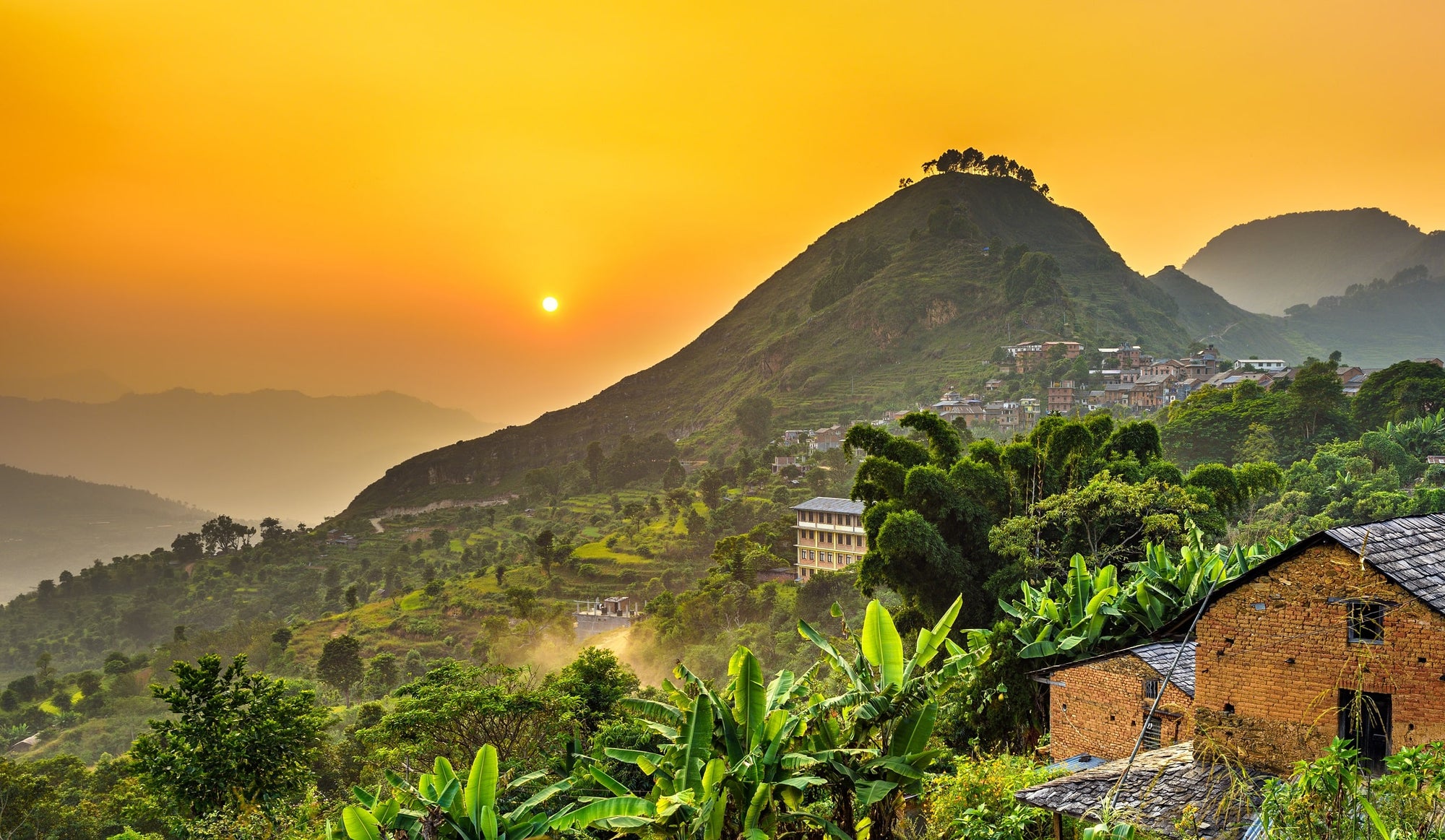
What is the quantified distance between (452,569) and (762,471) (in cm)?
2581

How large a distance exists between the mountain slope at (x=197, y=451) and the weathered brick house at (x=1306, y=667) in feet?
576

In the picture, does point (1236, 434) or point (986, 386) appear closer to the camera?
point (1236, 434)

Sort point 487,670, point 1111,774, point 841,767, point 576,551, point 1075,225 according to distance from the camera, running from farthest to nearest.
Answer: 1. point 1075,225
2. point 576,551
3. point 487,670
4. point 841,767
5. point 1111,774

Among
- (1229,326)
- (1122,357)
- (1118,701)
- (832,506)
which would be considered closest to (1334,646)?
(1118,701)

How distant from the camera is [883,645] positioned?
26.3ft

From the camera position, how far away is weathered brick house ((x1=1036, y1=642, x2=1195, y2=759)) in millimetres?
8766

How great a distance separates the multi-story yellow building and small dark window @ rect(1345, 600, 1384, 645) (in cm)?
3804

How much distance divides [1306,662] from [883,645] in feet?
11.0

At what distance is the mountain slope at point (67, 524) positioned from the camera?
115812 mm

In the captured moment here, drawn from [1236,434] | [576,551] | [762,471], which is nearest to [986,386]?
[762,471]

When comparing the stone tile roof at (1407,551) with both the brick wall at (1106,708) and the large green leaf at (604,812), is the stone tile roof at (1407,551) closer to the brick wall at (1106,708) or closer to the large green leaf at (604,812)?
the brick wall at (1106,708)

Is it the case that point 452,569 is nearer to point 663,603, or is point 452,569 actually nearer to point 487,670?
point 663,603

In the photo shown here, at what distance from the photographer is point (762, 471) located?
216 ft

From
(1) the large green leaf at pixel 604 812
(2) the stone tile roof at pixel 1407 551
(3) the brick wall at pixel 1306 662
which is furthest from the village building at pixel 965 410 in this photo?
(1) the large green leaf at pixel 604 812
